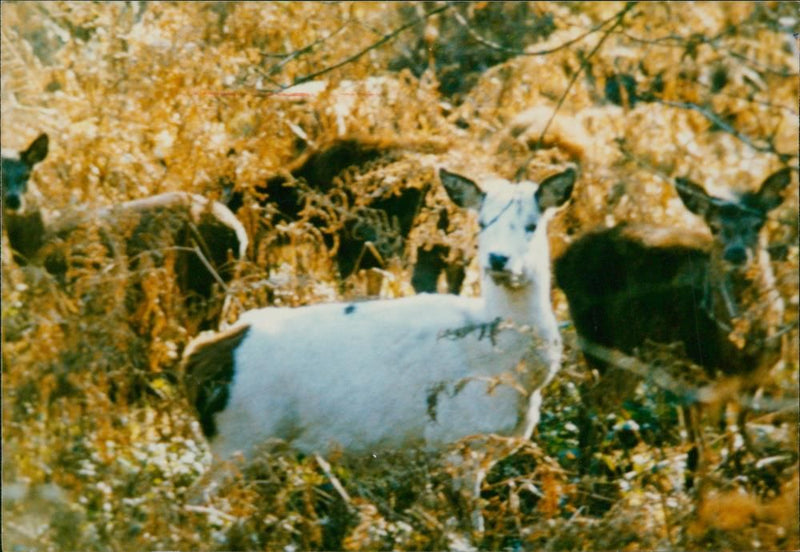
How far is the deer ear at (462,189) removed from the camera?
646 cm

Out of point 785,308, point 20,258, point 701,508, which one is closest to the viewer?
point 701,508

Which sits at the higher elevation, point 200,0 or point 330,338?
point 200,0

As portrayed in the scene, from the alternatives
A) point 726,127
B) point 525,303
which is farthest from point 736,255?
point 525,303

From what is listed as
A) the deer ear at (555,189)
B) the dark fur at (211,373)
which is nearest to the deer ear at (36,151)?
the dark fur at (211,373)

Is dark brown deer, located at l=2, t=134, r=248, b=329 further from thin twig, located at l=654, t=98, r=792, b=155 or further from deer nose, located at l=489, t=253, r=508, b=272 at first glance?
thin twig, located at l=654, t=98, r=792, b=155

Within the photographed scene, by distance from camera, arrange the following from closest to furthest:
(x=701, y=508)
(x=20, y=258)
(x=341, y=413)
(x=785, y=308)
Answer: (x=701, y=508)
(x=341, y=413)
(x=785, y=308)
(x=20, y=258)

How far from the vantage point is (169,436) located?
22.0 feet

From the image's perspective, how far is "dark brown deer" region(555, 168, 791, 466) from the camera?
673 centimetres

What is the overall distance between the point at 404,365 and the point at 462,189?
40.3 inches

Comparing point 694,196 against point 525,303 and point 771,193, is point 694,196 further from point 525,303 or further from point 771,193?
point 525,303

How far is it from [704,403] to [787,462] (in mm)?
575

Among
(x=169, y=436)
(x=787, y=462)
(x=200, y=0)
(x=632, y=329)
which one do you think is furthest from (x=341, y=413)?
(x=200, y=0)

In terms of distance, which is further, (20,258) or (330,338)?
(20,258)

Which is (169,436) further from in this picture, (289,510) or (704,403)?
(704,403)
